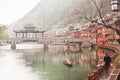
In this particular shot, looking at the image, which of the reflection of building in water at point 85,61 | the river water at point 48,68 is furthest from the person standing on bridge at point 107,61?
the reflection of building in water at point 85,61

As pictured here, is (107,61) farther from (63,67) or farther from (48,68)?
(48,68)

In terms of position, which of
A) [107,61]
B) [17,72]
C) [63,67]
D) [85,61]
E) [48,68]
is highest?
[107,61]

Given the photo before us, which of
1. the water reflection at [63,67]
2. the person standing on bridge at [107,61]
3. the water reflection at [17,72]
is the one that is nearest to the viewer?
the person standing on bridge at [107,61]

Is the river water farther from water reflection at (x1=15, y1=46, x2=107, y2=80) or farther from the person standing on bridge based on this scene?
the person standing on bridge

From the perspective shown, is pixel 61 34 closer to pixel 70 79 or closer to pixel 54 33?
pixel 54 33

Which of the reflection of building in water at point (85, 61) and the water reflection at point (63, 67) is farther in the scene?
the reflection of building in water at point (85, 61)

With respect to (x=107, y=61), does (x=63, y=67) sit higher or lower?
lower

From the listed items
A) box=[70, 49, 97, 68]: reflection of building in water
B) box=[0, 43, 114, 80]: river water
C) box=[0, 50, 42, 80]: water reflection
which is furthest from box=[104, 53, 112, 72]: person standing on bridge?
box=[70, 49, 97, 68]: reflection of building in water

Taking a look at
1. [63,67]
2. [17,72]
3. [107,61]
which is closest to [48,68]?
[63,67]

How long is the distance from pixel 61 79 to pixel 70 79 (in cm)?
138

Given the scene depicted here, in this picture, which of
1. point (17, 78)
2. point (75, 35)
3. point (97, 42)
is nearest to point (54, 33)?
point (75, 35)

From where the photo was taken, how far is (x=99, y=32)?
115312mm

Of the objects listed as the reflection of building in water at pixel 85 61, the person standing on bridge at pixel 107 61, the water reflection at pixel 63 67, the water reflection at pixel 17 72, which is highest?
the person standing on bridge at pixel 107 61

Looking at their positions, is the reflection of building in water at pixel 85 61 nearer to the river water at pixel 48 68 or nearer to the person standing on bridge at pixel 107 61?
the river water at pixel 48 68
